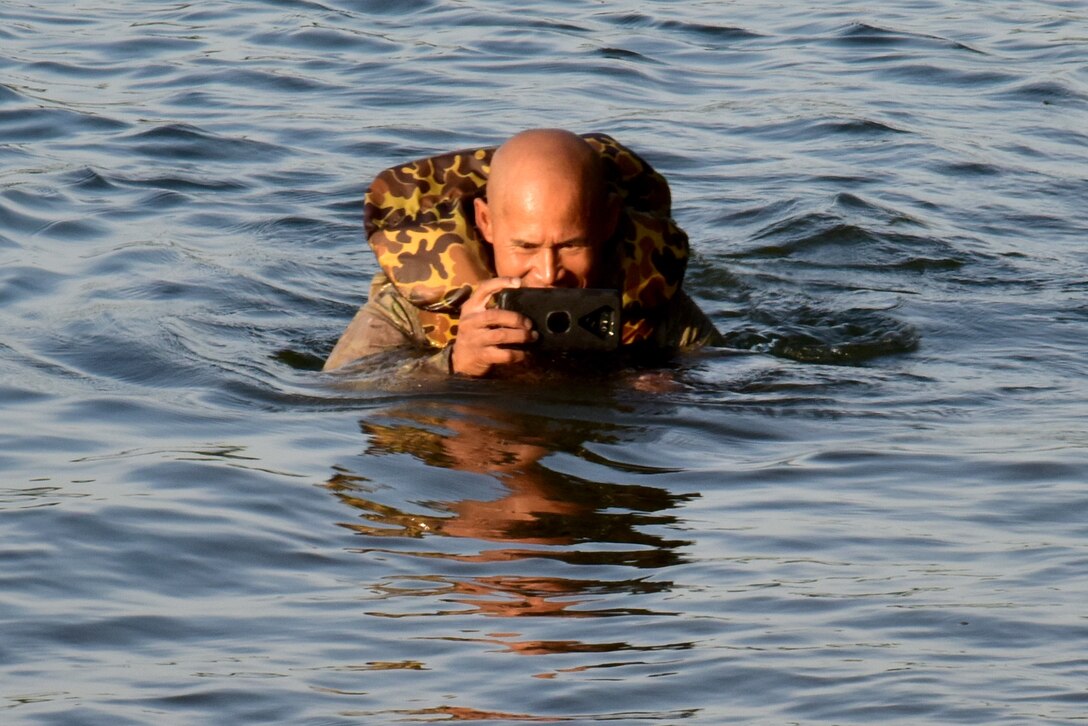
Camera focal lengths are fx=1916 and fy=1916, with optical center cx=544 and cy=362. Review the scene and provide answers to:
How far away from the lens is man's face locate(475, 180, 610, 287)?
20.5 feet

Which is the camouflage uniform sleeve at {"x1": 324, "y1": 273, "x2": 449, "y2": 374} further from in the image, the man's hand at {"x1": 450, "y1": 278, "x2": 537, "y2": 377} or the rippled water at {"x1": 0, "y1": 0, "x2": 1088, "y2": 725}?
the man's hand at {"x1": 450, "y1": 278, "x2": 537, "y2": 377}

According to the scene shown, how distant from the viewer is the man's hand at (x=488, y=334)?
612cm

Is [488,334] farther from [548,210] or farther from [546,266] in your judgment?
[548,210]

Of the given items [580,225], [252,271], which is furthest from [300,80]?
[580,225]

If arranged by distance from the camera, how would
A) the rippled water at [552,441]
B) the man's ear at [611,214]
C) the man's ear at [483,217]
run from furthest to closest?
the man's ear at [483,217] → the man's ear at [611,214] → the rippled water at [552,441]

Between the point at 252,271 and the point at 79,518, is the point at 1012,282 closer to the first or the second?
the point at 252,271

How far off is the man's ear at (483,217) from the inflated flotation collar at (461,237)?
0.21 feet

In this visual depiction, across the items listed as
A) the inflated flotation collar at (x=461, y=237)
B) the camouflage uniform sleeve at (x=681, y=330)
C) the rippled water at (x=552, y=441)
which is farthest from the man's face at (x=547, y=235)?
the camouflage uniform sleeve at (x=681, y=330)

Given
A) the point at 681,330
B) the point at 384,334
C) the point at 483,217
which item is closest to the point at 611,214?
the point at 483,217

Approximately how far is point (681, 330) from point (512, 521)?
2.06m

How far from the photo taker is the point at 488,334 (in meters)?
6.16

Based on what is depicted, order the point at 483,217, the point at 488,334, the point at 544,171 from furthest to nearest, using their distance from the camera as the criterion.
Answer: the point at 483,217, the point at 544,171, the point at 488,334

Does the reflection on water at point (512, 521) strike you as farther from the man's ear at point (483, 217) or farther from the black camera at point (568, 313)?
the man's ear at point (483, 217)

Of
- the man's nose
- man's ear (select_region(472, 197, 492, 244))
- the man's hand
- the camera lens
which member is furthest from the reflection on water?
man's ear (select_region(472, 197, 492, 244))
